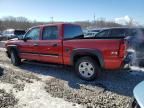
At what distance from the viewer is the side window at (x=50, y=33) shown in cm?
788

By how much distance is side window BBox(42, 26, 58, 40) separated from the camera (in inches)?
310

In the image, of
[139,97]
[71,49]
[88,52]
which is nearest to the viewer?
[139,97]

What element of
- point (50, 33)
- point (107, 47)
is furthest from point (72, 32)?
point (107, 47)

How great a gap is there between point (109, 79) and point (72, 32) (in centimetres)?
217

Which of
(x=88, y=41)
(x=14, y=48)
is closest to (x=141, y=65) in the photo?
(x=88, y=41)

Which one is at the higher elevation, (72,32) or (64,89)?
(72,32)

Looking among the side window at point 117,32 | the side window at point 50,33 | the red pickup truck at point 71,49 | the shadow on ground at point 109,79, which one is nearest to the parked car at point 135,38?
the side window at point 117,32

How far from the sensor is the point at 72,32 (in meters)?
8.11

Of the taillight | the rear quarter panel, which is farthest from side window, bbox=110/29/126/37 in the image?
the taillight

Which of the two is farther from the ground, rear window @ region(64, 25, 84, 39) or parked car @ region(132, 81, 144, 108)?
rear window @ region(64, 25, 84, 39)

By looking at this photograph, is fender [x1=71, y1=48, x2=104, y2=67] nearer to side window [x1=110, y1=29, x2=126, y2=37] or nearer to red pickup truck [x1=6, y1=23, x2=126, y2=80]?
red pickup truck [x1=6, y1=23, x2=126, y2=80]

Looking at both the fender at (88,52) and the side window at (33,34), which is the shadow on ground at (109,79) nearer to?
the fender at (88,52)

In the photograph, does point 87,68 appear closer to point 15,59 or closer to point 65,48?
point 65,48

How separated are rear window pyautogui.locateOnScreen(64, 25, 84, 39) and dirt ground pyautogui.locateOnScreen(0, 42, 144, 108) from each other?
132cm
